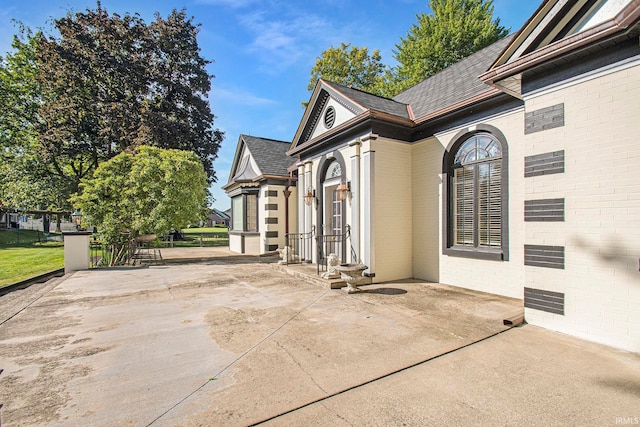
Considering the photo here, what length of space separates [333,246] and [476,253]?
404 cm

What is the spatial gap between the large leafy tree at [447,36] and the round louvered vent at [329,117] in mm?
13834

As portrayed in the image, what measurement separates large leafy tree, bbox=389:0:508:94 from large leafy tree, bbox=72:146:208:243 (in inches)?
651

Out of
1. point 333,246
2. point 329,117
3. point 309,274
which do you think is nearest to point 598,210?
point 309,274

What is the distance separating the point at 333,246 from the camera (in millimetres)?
9000

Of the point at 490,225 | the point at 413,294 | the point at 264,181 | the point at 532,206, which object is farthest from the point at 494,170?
the point at 264,181

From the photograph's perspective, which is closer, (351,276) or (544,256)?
(544,256)

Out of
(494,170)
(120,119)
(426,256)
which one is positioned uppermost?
(120,119)

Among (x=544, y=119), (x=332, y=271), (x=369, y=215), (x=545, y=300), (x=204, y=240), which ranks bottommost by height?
(x=204, y=240)

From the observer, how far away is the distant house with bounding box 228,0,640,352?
3.57m

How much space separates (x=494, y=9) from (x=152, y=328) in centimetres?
2752

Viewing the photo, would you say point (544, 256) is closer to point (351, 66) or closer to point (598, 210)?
point (598, 210)

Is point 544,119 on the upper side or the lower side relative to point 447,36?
lower

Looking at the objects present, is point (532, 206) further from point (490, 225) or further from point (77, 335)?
point (77, 335)

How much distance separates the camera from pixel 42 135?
17766mm
